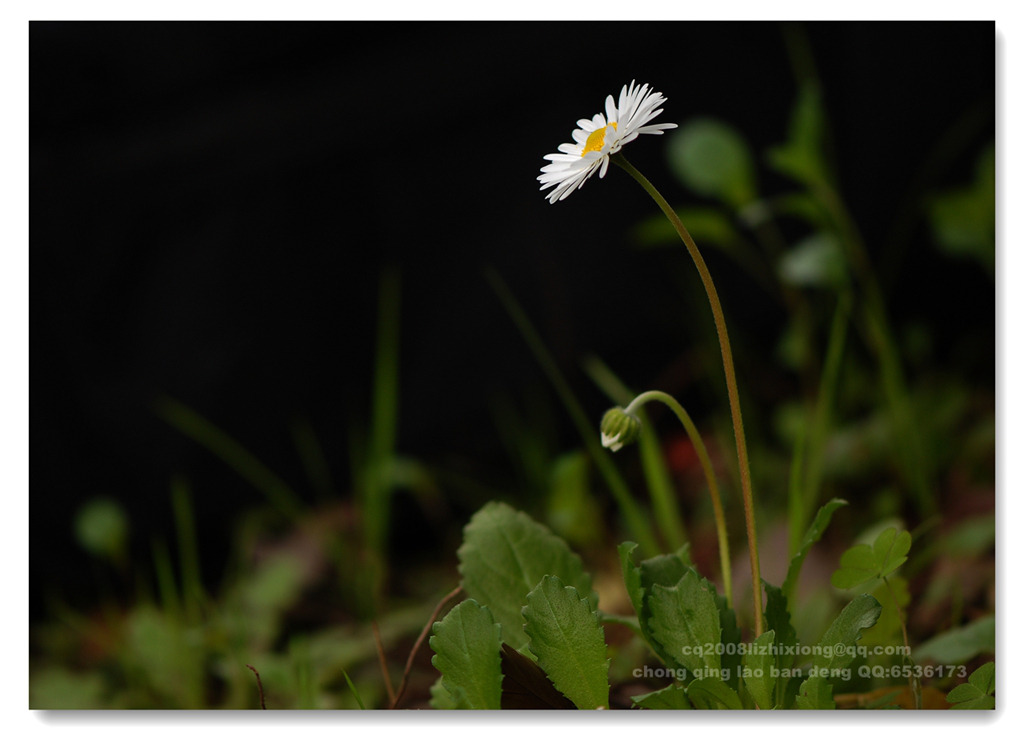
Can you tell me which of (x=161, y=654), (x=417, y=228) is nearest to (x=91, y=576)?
(x=161, y=654)

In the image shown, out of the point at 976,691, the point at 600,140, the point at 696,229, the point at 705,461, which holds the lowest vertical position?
the point at 976,691

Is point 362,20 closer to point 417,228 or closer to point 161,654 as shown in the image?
point 417,228

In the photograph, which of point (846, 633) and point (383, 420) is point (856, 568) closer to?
point (846, 633)

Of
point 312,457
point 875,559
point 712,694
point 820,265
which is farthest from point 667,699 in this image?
point 312,457

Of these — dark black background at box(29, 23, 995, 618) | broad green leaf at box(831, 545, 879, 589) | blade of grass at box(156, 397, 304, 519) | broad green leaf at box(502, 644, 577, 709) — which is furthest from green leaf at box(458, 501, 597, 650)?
blade of grass at box(156, 397, 304, 519)

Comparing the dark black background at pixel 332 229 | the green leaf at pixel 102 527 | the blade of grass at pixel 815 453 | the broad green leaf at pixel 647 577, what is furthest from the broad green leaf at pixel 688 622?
the green leaf at pixel 102 527

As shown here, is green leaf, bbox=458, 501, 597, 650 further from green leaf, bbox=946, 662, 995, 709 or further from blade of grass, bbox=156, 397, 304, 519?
blade of grass, bbox=156, 397, 304, 519

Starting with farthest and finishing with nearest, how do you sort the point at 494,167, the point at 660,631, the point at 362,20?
the point at 494,167 < the point at 362,20 < the point at 660,631
